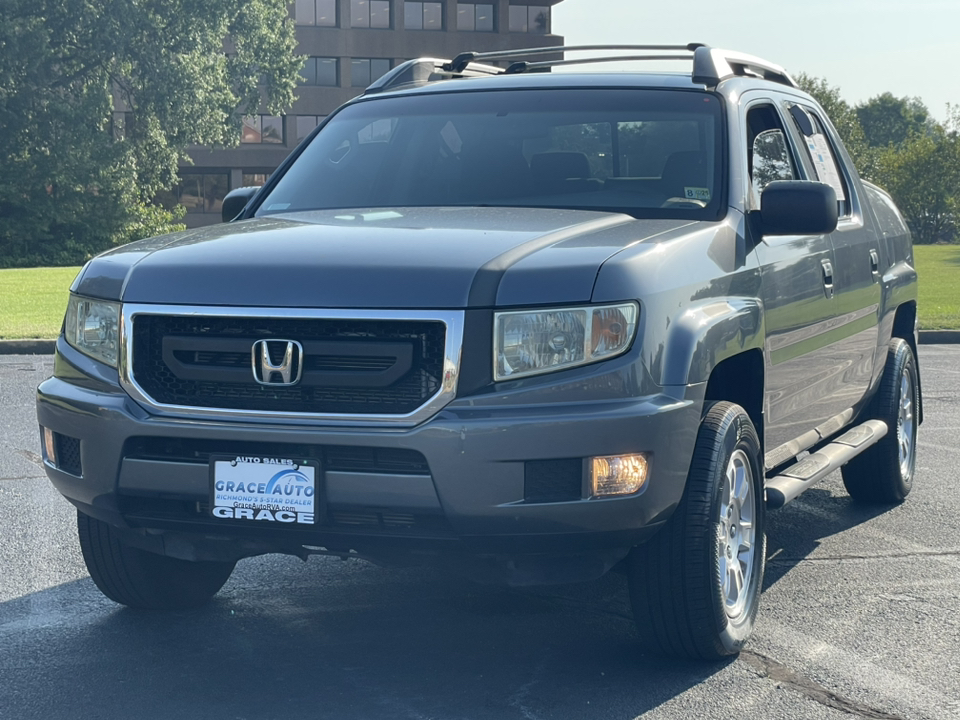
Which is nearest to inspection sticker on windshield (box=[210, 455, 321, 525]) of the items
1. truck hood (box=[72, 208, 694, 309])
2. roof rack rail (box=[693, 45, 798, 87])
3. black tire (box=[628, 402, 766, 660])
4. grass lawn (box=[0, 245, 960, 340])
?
truck hood (box=[72, 208, 694, 309])

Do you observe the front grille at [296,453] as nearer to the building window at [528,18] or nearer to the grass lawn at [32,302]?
the grass lawn at [32,302]

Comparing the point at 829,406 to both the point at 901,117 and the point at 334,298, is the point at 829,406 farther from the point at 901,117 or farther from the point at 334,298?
the point at 901,117

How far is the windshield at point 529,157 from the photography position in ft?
16.7

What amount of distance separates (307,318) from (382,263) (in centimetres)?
27

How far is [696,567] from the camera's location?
423cm

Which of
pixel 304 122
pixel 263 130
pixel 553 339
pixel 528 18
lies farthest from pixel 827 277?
pixel 528 18

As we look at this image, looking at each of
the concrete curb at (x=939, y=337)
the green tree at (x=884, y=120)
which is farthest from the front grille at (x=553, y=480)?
the green tree at (x=884, y=120)

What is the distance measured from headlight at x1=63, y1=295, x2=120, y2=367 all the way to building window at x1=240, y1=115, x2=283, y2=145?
73757 mm

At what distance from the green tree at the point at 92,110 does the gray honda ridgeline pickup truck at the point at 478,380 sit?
4383 centimetres

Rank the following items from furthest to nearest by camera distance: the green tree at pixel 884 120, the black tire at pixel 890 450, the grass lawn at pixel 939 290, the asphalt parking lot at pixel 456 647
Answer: the green tree at pixel 884 120 → the grass lawn at pixel 939 290 → the black tire at pixel 890 450 → the asphalt parking lot at pixel 456 647

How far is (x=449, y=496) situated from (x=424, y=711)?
2.12 ft

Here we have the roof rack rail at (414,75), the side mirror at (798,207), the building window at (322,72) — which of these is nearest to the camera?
the side mirror at (798,207)

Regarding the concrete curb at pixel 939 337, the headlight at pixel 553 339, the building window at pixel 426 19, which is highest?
the building window at pixel 426 19

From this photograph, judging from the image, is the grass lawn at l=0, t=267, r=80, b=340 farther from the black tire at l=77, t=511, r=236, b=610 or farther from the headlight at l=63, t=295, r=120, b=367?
the headlight at l=63, t=295, r=120, b=367
